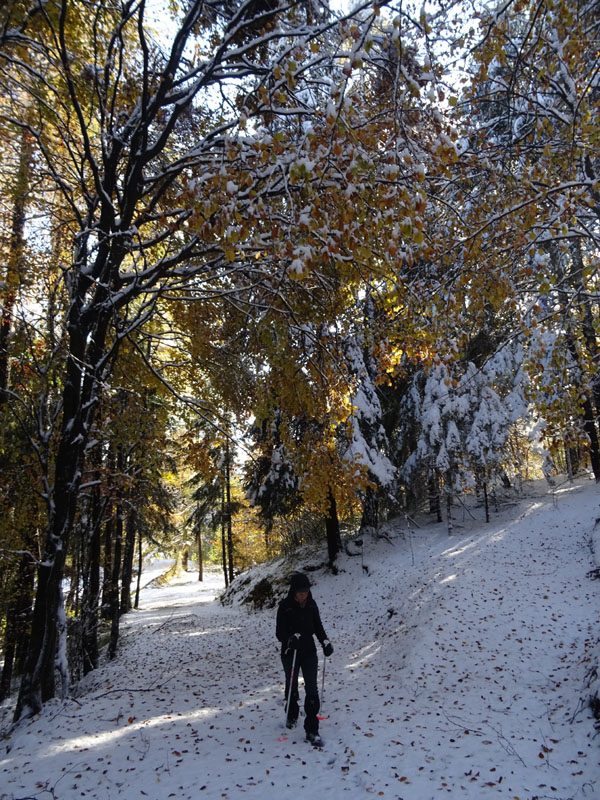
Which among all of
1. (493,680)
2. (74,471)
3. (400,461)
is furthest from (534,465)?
(74,471)

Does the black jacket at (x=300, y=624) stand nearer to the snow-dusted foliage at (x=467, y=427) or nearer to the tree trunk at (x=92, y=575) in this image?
the tree trunk at (x=92, y=575)

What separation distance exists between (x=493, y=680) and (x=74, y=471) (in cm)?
632

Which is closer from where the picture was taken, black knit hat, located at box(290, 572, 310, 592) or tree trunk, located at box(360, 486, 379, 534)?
black knit hat, located at box(290, 572, 310, 592)

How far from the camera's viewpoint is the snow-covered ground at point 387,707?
4.35 m

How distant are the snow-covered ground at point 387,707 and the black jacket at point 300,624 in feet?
3.15

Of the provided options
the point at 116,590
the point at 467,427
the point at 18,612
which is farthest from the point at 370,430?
the point at 18,612

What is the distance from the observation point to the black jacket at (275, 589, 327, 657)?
5.64 meters

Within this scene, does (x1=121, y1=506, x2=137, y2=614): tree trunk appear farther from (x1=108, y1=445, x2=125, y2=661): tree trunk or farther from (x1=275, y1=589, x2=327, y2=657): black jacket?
(x1=275, y1=589, x2=327, y2=657): black jacket

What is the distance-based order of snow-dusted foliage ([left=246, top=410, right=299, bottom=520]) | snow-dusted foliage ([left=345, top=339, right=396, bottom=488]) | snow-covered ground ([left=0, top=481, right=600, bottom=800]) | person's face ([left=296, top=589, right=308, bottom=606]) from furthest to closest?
snow-dusted foliage ([left=246, top=410, right=299, bottom=520]) → snow-dusted foliage ([left=345, top=339, right=396, bottom=488]) → person's face ([left=296, top=589, right=308, bottom=606]) → snow-covered ground ([left=0, top=481, right=600, bottom=800])

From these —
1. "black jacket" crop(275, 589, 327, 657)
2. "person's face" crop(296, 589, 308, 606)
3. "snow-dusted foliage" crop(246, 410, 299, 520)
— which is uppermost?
"snow-dusted foliage" crop(246, 410, 299, 520)

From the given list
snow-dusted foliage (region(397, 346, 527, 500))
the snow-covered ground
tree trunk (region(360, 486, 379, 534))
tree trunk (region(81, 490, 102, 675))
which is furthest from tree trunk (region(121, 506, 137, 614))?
snow-dusted foliage (region(397, 346, 527, 500))

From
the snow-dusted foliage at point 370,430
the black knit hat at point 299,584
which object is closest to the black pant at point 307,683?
the black knit hat at point 299,584

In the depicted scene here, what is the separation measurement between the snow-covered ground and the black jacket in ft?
3.15

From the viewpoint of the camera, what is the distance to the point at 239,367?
7059mm
